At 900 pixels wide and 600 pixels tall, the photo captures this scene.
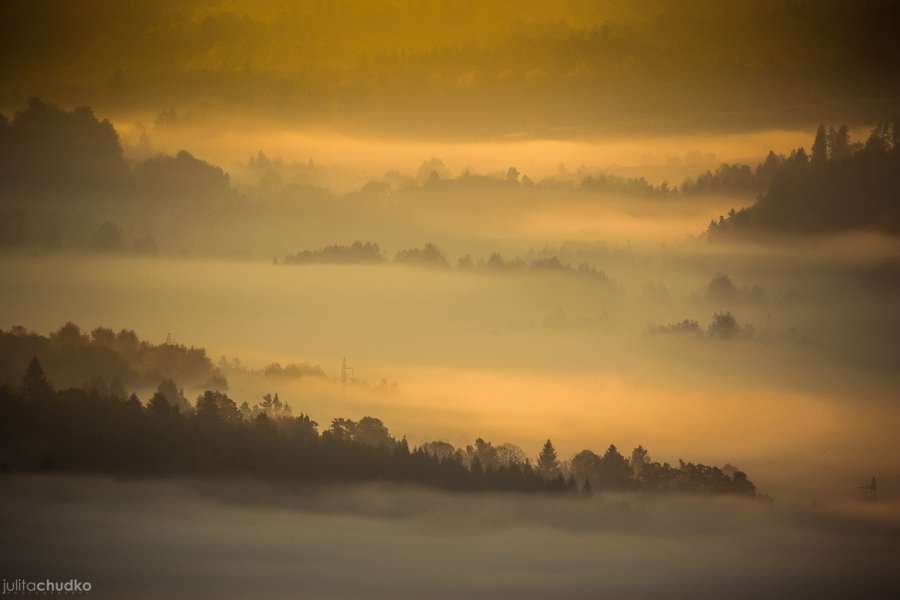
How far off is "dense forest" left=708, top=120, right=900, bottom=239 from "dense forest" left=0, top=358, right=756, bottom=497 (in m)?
5.16

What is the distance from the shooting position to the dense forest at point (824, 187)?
24828mm

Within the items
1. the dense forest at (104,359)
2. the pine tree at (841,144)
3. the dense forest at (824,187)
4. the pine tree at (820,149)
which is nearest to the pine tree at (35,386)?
the dense forest at (104,359)

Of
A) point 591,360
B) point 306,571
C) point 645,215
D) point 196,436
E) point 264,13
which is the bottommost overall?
point 306,571

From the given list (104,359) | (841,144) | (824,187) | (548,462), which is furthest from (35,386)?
(841,144)

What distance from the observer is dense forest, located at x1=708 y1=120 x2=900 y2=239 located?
24828 mm

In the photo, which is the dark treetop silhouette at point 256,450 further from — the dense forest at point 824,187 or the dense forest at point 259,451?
the dense forest at point 824,187

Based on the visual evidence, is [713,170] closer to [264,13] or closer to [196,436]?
[264,13]

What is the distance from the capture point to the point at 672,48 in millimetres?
26234

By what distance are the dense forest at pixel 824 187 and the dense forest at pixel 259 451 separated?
516 cm

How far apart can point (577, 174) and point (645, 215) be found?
1.66 meters

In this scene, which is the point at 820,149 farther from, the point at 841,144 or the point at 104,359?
the point at 104,359

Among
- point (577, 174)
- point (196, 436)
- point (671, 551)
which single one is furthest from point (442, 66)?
point (671, 551)

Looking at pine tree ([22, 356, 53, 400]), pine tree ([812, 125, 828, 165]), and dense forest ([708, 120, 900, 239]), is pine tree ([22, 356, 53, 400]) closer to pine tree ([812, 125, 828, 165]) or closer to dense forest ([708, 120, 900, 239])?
dense forest ([708, 120, 900, 239])

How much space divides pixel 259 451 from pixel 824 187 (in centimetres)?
1263
